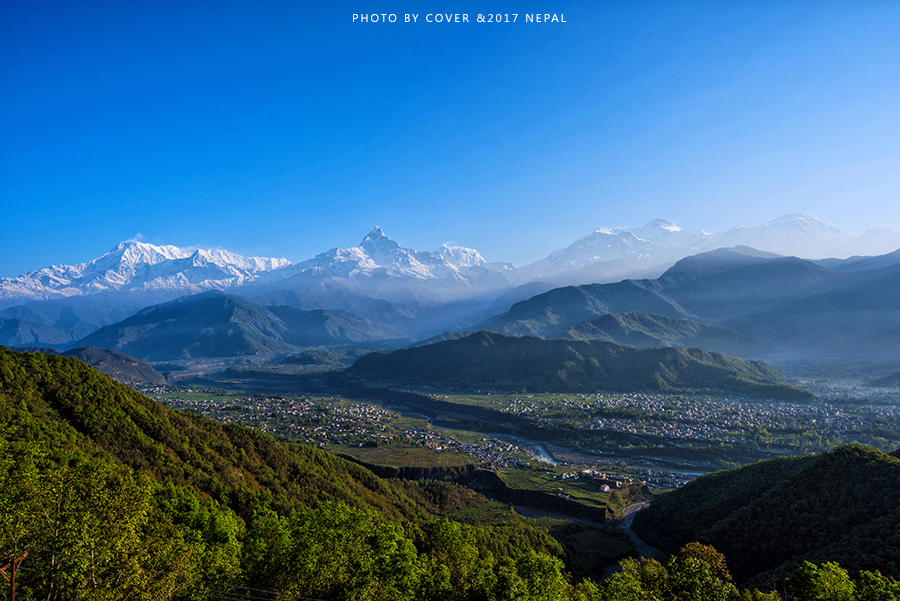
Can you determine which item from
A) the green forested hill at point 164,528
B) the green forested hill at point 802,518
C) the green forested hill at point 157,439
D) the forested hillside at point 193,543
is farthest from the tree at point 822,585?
the green forested hill at point 157,439

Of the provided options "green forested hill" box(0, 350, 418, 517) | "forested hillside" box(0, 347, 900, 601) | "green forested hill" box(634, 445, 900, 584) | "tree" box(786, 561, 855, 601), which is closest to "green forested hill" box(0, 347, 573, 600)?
"forested hillside" box(0, 347, 900, 601)

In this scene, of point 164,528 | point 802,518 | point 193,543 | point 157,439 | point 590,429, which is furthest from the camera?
point 590,429

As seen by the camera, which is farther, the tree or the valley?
the valley

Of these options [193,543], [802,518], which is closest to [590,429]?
[802,518]

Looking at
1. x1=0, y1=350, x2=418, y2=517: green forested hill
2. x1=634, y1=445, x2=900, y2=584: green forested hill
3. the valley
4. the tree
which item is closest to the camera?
the tree

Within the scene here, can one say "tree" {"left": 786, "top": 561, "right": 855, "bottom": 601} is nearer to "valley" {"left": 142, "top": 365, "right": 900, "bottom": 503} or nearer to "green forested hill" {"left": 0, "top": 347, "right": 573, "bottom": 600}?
"green forested hill" {"left": 0, "top": 347, "right": 573, "bottom": 600}

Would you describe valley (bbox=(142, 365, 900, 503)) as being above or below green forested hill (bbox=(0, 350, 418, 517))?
below

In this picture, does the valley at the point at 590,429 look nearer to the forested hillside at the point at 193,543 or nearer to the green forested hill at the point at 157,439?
the green forested hill at the point at 157,439

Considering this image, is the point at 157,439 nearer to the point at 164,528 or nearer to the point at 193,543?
the point at 164,528

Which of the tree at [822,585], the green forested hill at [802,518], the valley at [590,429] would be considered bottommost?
the valley at [590,429]
